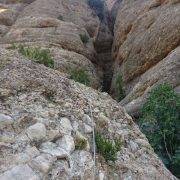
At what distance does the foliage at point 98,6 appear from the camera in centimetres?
4321

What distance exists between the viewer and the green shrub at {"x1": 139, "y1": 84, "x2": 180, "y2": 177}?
46.9ft

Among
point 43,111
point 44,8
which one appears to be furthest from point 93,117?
point 44,8

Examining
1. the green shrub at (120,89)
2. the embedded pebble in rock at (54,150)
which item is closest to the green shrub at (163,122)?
the embedded pebble in rock at (54,150)

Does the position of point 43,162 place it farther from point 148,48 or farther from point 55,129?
point 148,48

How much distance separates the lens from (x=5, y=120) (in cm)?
905

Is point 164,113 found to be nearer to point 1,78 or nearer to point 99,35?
point 1,78

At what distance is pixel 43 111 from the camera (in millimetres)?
9906

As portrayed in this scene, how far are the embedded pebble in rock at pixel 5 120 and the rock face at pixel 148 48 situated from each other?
370 inches

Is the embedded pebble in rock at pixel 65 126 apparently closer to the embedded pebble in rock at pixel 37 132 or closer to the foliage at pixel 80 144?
the foliage at pixel 80 144

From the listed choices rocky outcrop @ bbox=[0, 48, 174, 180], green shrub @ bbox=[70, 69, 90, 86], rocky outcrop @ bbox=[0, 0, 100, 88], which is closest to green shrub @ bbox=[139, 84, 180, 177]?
rocky outcrop @ bbox=[0, 48, 174, 180]

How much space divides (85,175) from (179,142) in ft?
21.2

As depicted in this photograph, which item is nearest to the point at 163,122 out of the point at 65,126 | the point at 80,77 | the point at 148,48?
the point at 80,77

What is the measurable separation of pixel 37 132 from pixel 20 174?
138cm

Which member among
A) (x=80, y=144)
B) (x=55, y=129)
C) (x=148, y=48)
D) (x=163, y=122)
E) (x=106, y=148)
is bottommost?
(x=148, y=48)
